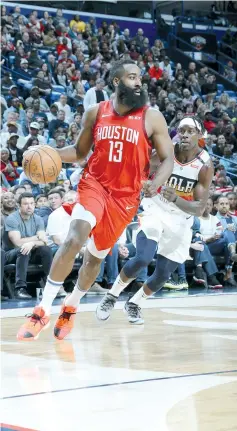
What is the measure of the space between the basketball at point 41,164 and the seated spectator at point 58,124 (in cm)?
879

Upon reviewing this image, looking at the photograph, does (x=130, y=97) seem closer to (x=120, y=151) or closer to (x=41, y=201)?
(x=120, y=151)

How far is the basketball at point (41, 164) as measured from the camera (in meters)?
5.61

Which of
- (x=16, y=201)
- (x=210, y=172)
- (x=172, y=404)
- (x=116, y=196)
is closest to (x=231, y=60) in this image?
(x=16, y=201)

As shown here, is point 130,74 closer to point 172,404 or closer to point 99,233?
point 99,233

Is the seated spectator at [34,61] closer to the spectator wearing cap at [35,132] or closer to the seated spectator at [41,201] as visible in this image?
the spectator wearing cap at [35,132]

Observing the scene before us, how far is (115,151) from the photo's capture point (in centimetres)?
579

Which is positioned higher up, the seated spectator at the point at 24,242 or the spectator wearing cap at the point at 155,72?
the seated spectator at the point at 24,242

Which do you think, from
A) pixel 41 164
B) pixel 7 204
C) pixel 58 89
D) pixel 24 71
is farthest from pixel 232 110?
pixel 41 164

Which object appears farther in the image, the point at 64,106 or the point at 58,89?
the point at 58,89

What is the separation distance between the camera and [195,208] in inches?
265

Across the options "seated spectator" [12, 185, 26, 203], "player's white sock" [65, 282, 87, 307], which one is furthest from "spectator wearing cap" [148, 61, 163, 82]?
"player's white sock" [65, 282, 87, 307]

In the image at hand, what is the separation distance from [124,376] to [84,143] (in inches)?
79.0

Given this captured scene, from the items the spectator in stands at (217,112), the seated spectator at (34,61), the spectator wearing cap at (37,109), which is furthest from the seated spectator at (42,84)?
the spectator in stands at (217,112)

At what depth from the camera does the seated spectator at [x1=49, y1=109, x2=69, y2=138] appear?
47.8 ft
